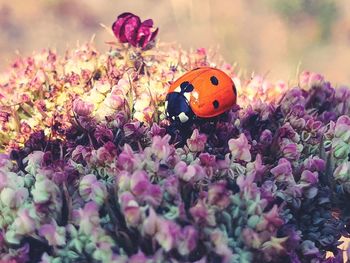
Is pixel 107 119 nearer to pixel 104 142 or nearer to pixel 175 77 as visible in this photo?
Result: pixel 104 142

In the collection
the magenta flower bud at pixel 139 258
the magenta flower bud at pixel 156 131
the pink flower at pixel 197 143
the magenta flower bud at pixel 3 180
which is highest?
the magenta flower bud at pixel 156 131

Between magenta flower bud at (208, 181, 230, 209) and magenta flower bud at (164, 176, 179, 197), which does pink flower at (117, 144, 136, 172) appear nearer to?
magenta flower bud at (164, 176, 179, 197)

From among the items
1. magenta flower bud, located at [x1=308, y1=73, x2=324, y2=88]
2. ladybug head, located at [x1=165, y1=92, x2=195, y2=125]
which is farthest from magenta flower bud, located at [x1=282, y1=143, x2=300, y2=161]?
magenta flower bud, located at [x1=308, y1=73, x2=324, y2=88]

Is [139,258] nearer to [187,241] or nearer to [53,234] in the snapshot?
[187,241]

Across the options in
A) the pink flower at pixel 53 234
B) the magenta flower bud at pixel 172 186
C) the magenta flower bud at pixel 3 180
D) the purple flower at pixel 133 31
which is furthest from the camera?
the purple flower at pixel 133 31

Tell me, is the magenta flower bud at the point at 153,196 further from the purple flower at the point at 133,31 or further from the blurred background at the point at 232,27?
the blurred background at the point at 232,27

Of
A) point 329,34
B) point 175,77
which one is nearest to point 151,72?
point 175,77

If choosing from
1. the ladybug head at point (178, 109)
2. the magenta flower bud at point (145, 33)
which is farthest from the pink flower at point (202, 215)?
the magenta flower bud at point (145, 33)
